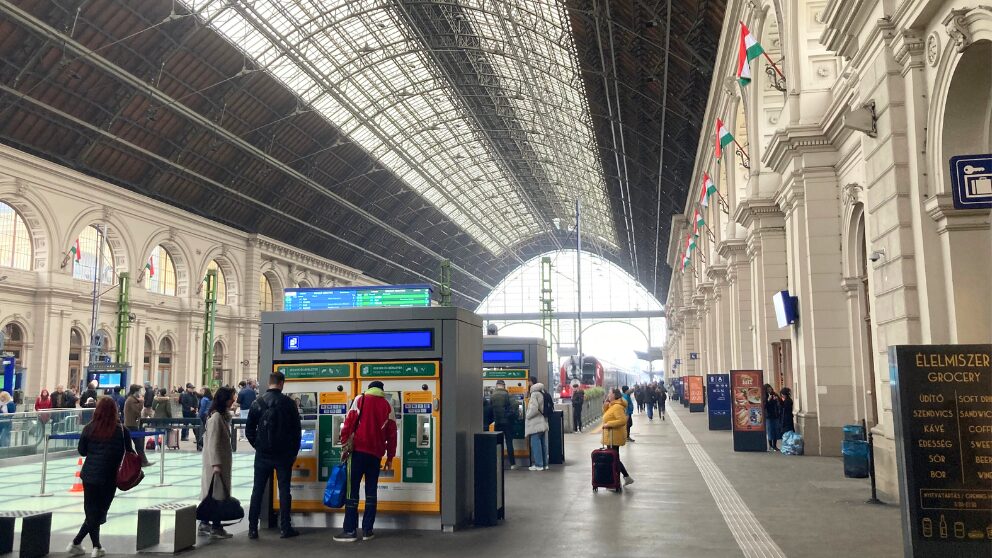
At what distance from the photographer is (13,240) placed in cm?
3344

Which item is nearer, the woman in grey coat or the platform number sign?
the platform number sign

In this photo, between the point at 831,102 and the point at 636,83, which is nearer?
the point at 831,102

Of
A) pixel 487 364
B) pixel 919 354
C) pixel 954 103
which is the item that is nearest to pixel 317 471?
pixel 919 354

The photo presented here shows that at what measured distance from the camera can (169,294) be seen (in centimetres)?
4478

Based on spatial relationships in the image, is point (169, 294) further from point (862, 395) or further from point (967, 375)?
point (967, 375)

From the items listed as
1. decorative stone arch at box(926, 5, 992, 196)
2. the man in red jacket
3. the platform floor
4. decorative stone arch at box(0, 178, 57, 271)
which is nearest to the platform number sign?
decorative stone arch at box(926, 5, 992, 196)

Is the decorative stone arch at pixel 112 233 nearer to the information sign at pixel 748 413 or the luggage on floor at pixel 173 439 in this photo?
the luggage on floor at pixel 173 439

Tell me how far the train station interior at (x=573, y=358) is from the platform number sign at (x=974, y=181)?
0.7 inches

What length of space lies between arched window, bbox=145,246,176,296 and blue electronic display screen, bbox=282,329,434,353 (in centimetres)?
3622

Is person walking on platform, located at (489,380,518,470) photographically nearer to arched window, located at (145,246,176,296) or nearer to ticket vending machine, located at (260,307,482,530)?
ticket vending machine, located at (260,307,482,530)

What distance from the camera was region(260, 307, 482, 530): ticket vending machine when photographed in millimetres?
8414

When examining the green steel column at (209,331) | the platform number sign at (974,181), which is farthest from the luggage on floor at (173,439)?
the platform number sign at (974,181)

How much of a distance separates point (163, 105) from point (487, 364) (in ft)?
79.3

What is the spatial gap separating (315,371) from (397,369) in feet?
3.22
